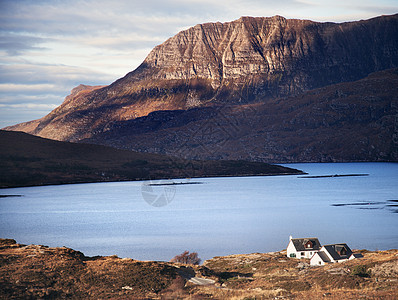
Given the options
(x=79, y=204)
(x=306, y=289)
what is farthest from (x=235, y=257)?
(x=79, y=204)

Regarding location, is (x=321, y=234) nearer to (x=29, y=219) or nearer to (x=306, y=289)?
(x=306, y=289)

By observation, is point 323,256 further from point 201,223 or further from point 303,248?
point 201,223

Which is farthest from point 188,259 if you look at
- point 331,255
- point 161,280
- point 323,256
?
point 161,280

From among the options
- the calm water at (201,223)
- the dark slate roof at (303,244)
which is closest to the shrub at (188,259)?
the calm water at (201,223)

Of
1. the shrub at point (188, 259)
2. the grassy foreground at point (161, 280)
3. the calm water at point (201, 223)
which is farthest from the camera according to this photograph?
the calm water at point (201, 223)

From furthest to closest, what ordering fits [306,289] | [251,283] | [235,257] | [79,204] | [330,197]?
[330,197], [79,204], [235,257], [251,283], [306,289]

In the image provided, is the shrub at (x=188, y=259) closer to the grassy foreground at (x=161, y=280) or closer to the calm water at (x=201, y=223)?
the calm water at (x=201, y=223)
